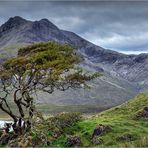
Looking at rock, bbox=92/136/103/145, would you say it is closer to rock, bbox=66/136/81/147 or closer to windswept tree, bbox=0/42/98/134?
rock, bbox=66/136/81/147

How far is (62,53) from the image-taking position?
52.7m

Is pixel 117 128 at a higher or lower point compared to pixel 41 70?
lower

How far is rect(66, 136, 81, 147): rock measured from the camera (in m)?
48.0

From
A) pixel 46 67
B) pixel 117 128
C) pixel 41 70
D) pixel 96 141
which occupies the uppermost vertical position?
pixel 46 67

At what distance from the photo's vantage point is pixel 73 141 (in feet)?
159

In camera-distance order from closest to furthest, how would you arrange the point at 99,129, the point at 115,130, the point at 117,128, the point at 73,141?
the point at 73,141, the point at 99,129, the point at 115,130, the point at 117,128

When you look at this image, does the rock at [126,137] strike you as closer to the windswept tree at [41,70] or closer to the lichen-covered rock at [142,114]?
the windswept tree at [41,70]

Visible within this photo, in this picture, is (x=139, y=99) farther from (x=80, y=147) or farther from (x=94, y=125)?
(x=80, y=147)

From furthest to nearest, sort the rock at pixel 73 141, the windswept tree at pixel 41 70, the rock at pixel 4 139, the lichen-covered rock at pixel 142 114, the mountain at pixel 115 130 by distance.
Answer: the lichen-covered rock at pixel 142 114, the rock at pixel 4 139, the windswept tree at pixel 41 70, the mountain at pixel 115 130, the rock at pixel 73 141

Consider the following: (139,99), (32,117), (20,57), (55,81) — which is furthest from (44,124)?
(139,99)

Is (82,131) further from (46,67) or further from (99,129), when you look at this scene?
(46,67)

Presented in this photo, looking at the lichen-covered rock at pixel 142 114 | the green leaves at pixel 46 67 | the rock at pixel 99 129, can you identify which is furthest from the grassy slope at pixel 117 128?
the green leaves at pixel 46 67

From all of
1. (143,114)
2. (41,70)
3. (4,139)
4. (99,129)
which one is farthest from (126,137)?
(4,139)

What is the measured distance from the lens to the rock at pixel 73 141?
48.0 metres
